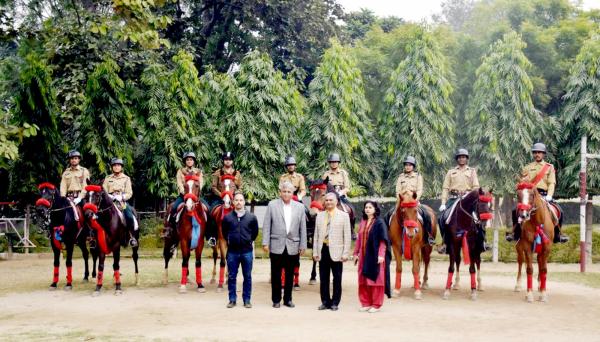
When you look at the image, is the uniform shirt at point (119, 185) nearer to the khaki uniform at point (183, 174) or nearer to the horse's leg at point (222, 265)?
the khaki uniform at point (183, 174)

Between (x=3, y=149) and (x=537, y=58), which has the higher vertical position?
(x=537, y=58)

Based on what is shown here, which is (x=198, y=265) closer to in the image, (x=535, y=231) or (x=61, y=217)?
(x=61, y=217)

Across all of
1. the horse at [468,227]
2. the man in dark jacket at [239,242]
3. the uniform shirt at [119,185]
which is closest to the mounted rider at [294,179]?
the uniform shirt at [119,185]

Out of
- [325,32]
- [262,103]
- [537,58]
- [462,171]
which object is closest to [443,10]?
[325,32]

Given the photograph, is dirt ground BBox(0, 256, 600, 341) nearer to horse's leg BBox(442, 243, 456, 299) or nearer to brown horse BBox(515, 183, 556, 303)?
horse's leg BBox(442, 243, 456, 299)

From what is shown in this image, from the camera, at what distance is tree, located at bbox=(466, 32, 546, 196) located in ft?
83.1

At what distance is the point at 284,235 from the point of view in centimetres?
1304

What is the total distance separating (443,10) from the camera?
227 feet

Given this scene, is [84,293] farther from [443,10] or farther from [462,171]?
[443,10]

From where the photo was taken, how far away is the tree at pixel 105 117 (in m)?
26.4

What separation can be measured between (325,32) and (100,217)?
74.4 ft

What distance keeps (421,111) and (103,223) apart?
1400 centimetres

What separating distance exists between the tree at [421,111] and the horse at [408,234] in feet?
36.5

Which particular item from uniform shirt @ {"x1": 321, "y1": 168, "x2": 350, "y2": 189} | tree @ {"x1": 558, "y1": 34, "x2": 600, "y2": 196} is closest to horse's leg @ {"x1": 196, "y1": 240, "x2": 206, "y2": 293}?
uniform shirt @ {"x1": 321, "y1": 168, "x2": 350, "y2": 189}
